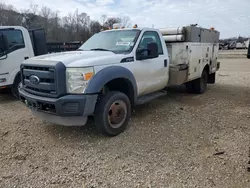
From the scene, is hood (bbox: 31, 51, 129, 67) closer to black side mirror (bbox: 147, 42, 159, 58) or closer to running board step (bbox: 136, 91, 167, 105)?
black side mirror (bbox: 147, 42, 159, 58)

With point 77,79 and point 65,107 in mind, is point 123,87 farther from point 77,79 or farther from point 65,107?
point 65,107

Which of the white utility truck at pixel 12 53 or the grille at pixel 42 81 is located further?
the white utility truck at pixel 12 53

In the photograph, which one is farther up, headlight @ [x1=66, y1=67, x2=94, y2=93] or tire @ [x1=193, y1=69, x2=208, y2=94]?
headlight @ [x1=66, y1=67, x2=94, y2=93]

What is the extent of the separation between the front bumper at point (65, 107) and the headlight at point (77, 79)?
115 millimetres

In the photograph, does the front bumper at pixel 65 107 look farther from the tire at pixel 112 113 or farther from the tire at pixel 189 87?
the tire at pixel 189 87

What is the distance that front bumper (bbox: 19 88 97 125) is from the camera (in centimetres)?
335

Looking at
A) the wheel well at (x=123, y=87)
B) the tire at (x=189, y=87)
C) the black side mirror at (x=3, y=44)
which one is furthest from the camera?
the tire at (x=189, y=87)

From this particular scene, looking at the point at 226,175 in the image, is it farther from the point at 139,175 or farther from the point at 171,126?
the point at 171,126

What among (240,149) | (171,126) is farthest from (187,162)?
(171,126)

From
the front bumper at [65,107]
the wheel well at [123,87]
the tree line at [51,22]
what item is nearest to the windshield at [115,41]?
the wheel well at [123,87]

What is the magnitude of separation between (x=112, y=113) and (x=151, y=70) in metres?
1.38

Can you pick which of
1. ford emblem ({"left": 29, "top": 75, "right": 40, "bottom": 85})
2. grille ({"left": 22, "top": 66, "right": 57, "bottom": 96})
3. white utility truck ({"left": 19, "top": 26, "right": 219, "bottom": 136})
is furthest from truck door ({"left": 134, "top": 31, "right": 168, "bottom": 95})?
ford emblem ({"left": 29, "top": 75, "right": 40, "bottom": 85})

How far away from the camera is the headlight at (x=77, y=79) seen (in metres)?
3.37

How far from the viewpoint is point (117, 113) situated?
3967 millimetres
